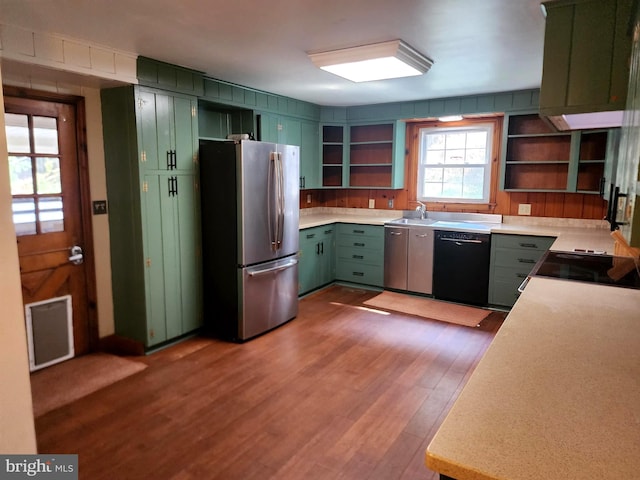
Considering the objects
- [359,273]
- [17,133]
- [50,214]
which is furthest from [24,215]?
[359,273]

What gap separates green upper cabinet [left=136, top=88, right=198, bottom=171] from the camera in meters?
3.29

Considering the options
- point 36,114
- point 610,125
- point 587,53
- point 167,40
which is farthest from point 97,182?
point 610,125

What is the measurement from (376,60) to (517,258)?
2.58 m

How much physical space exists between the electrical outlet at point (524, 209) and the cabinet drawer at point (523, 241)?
0.66 meters

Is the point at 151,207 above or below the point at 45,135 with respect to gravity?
below

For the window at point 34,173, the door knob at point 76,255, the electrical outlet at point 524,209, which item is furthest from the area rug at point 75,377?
the electrical outlet at point 524,209

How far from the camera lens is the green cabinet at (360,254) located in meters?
5.28

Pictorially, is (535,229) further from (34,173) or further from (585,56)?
(34,173)

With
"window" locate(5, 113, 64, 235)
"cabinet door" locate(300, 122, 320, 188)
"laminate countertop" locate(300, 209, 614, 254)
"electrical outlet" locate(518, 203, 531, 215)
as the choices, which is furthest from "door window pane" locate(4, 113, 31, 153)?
"electrical outlet" locate(518, 203, 531, 215)

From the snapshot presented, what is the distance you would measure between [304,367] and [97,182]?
2261mm

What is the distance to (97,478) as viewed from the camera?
2066 mm

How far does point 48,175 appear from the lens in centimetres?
323

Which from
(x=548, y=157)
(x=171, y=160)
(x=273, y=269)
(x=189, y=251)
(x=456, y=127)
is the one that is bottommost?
(x=273, y=269)

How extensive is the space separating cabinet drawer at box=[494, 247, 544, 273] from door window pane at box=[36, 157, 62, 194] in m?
4.10
